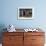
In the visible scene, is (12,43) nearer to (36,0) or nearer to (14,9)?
(14,9)

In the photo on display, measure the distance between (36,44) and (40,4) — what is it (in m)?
1.35

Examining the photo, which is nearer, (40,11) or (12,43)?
(12,43)

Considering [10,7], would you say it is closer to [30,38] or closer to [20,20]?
[20,20]

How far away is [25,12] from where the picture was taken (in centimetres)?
423

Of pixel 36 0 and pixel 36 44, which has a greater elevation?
pixel 36 0

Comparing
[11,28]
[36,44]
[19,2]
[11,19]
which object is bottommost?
[36,44]

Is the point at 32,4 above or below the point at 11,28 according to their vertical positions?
above

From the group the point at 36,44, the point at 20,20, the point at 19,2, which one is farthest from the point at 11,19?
the point at 36,44

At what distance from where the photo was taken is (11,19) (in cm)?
426

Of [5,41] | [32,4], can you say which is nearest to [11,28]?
[5,41]

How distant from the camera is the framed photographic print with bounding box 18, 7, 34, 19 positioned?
420cm

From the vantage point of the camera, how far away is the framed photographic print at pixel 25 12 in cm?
420

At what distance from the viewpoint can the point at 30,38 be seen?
12.2 ft

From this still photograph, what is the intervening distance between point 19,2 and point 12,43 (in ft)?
4.52
